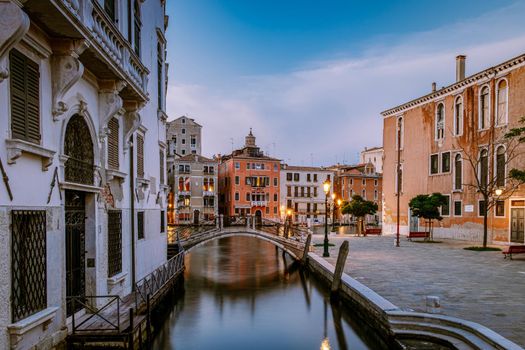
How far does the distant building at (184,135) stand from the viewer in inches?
2489

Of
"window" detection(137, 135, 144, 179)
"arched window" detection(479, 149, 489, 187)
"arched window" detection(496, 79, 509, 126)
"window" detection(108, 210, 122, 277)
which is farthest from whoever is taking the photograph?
"arched window" detection(479, 149, 489, 187)

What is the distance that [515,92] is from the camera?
24.2 metres

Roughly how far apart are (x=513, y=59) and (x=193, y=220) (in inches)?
1700

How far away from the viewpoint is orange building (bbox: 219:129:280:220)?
58.5 meters

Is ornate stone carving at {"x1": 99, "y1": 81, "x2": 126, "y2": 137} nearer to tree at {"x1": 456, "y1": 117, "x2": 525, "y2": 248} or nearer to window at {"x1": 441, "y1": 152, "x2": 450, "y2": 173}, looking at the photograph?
tree at {"x1": 456, "y1": 117, "x2": 525, "y2": 248}

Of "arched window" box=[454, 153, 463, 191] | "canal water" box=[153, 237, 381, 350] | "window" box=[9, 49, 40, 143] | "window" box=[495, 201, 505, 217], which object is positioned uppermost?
"window" box=[9, 49, 40, 143]

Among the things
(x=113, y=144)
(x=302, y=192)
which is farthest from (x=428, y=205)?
(x=302, y=192)

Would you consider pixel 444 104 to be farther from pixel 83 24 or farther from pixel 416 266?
pixel 83 24

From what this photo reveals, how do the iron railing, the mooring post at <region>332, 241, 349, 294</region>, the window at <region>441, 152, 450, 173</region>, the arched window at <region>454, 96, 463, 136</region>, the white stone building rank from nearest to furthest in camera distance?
the white stone building, the iron railing, the mooring post at <region>332, 241, 349, 294</region>, the arched window at <region>454, 96, 463, 136</region>, the window at <region>441, 152, 450, 173</region>

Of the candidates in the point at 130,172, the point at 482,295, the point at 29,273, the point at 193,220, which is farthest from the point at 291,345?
the point at 193,220

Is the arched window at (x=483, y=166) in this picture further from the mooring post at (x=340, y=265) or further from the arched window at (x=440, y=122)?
the mooring post at (x=340, y=265)

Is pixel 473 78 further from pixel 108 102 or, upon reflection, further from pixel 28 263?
pixel 28 263

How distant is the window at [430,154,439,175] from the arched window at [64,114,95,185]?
27.9m

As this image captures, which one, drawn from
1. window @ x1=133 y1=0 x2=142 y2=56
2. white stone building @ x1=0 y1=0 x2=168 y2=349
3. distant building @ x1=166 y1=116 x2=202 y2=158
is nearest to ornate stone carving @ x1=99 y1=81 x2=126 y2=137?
white stone building @ x1=0 y1=0 x2=168 y2=349
